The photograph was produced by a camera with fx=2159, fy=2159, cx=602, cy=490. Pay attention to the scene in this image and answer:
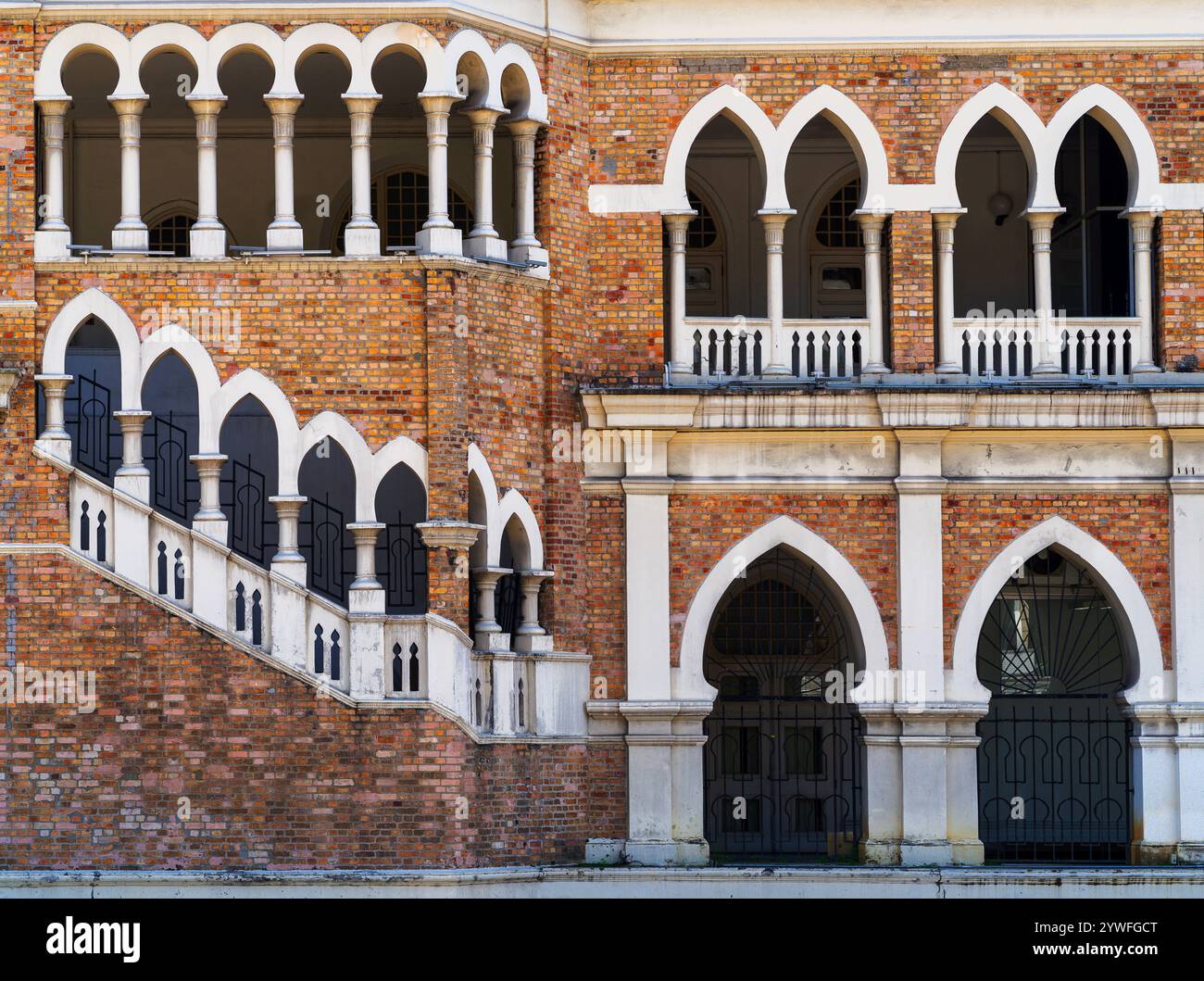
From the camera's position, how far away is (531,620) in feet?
66.1

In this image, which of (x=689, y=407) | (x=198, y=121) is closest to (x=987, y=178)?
(x=689, y=407)

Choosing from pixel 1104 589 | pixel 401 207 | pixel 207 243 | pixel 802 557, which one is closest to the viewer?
pixel 207 243

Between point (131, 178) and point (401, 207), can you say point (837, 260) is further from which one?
point (131, 178)

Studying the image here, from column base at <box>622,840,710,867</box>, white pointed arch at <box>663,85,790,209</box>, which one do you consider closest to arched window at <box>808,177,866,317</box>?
white pointed arch at <box>663,85,790,209</box>

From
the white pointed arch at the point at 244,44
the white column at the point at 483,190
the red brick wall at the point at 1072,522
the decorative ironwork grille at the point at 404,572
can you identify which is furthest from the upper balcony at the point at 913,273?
the white pointed arch at the point at 244,44

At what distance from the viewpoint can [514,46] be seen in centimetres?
2025

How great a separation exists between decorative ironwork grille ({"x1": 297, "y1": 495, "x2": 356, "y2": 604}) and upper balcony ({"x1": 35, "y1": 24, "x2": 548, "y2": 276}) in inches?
111

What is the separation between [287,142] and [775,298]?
4929mm

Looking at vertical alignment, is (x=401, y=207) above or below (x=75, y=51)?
below

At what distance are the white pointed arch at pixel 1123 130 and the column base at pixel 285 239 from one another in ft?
23.8

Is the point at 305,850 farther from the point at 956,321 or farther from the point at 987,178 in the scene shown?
the point at 987,178

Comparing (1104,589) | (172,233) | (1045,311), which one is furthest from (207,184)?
(1104,589)

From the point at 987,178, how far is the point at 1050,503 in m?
5.68

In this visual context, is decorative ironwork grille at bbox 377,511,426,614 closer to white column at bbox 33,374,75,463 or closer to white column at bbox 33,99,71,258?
white column at bbox 33,374,75,463
